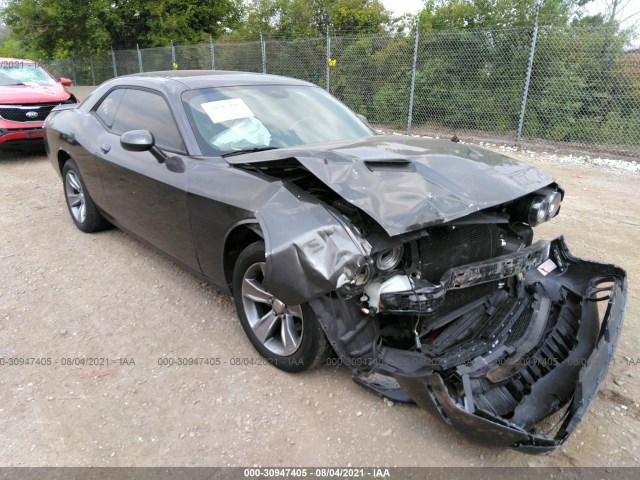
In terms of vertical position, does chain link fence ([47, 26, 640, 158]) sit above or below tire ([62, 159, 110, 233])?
above

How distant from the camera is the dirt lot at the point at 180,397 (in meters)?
2.16

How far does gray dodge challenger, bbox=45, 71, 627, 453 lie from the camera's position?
2.05m

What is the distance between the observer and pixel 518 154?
27.8 ft

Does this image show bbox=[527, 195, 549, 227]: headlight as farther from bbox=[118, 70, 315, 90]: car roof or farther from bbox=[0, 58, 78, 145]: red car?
bbox=[0, 58, 78, 145]: red car

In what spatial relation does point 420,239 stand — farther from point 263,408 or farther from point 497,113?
point 497,113

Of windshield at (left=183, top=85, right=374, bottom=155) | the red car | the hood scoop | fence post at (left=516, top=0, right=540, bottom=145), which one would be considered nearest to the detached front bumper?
the hood scoop

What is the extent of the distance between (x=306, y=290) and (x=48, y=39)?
26.2 m

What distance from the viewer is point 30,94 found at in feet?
26.3

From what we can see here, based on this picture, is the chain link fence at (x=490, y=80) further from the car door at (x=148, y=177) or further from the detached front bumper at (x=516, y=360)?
the car door at (x=148, y=177)

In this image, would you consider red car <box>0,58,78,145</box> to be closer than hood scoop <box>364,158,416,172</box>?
No

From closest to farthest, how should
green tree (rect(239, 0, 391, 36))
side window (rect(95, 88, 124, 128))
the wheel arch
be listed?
the wheel arch
side window (rect(95, 88, 124, 128))
green tree (rect(239, 0, 391, 36))

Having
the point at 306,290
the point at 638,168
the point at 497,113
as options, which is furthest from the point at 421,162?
the point at 497,113

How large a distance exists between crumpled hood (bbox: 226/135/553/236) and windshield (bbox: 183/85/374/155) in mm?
294

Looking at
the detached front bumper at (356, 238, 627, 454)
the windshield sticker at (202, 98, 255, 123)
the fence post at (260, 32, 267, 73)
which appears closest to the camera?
the detached front bumper at (356, 238, 627, 454)
